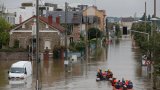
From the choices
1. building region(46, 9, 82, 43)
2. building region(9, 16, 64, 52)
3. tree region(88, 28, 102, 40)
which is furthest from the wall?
tree region(88, 28, 102, 40)

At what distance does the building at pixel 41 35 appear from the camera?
78750 mm

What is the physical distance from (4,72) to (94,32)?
66.1 meters

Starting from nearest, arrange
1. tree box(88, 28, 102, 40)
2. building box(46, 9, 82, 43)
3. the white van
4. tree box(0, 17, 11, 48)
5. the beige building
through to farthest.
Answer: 1. the white van
2. tree box(0, 17, 11, 48)
3. building box(46, 9, 82, 43)
4. tree box(88, 28, 102, 40)
5. the beige building

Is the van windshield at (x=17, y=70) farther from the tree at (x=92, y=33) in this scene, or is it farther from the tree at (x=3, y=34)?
the tree at (x=92, y=33)

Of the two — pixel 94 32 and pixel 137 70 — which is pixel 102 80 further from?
pixel 94 32

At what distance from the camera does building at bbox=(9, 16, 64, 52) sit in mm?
78750

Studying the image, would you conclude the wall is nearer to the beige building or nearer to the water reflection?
the water reflection

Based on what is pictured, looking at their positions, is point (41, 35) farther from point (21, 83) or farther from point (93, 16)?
point (93, 16)

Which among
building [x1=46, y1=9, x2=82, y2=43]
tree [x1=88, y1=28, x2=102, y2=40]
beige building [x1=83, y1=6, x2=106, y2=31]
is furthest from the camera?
beige building [x1=83, y1=6, x2=106, y2=31]

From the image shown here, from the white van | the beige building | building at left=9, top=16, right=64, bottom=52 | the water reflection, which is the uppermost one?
the beige building

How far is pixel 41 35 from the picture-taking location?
79.2 meters

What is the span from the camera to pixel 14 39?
7969 centimetres

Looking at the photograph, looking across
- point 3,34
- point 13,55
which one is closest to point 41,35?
point 3,34

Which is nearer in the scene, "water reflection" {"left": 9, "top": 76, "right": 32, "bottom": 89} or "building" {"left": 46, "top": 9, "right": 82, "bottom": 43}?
"water reflection" {"left": 9, "top": 76, "right": 32, "bottom": 89}
